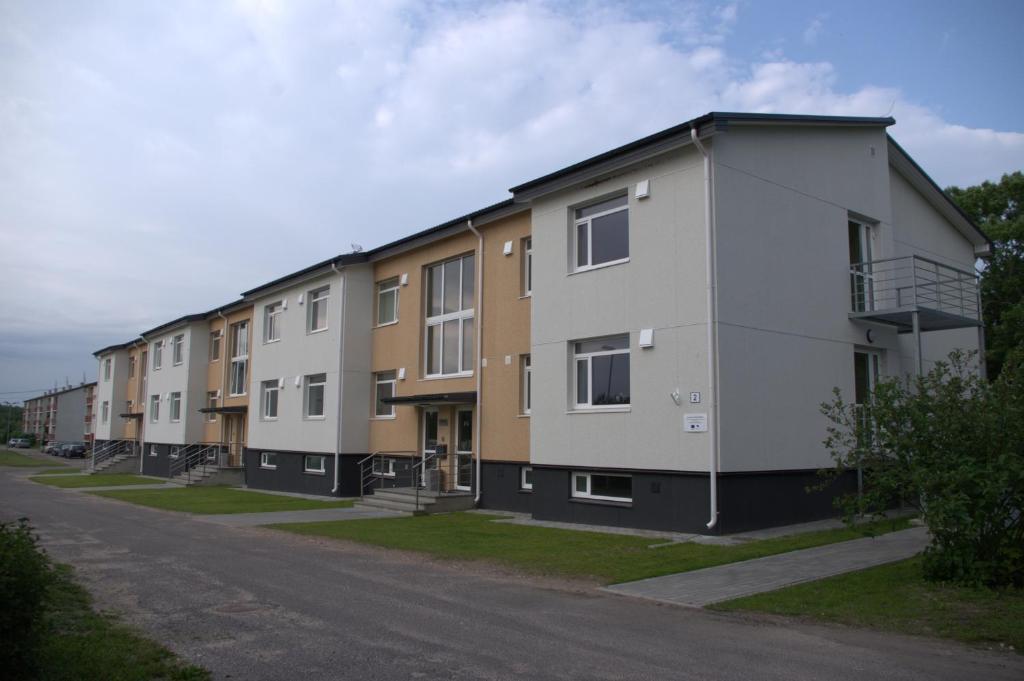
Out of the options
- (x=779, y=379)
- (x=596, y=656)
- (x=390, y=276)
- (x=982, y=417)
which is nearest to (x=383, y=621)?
(x=596, y=656)

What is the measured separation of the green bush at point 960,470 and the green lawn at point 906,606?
36 cm

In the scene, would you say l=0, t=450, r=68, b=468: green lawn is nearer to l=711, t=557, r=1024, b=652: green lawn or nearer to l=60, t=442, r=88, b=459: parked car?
l=60, t=442, r=88, b=459: parked car

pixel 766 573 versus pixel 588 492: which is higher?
pixel 588 492

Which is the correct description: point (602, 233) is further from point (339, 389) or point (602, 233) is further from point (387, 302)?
point (339, 389)

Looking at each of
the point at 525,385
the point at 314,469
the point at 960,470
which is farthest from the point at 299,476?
the point at 960,470

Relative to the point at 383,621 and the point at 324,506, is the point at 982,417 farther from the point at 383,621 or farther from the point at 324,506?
the point at 324,506

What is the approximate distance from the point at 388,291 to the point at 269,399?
8.19 m

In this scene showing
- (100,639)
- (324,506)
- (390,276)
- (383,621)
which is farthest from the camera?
(390,276)

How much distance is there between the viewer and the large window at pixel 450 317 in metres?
21.8

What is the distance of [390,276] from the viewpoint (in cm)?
2525

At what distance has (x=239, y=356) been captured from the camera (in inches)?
1388

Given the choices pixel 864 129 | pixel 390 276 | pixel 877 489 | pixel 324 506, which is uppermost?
pixel 864 129

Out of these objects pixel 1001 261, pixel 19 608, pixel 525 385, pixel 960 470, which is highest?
pixel 1001 261

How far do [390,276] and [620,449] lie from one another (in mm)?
11859
